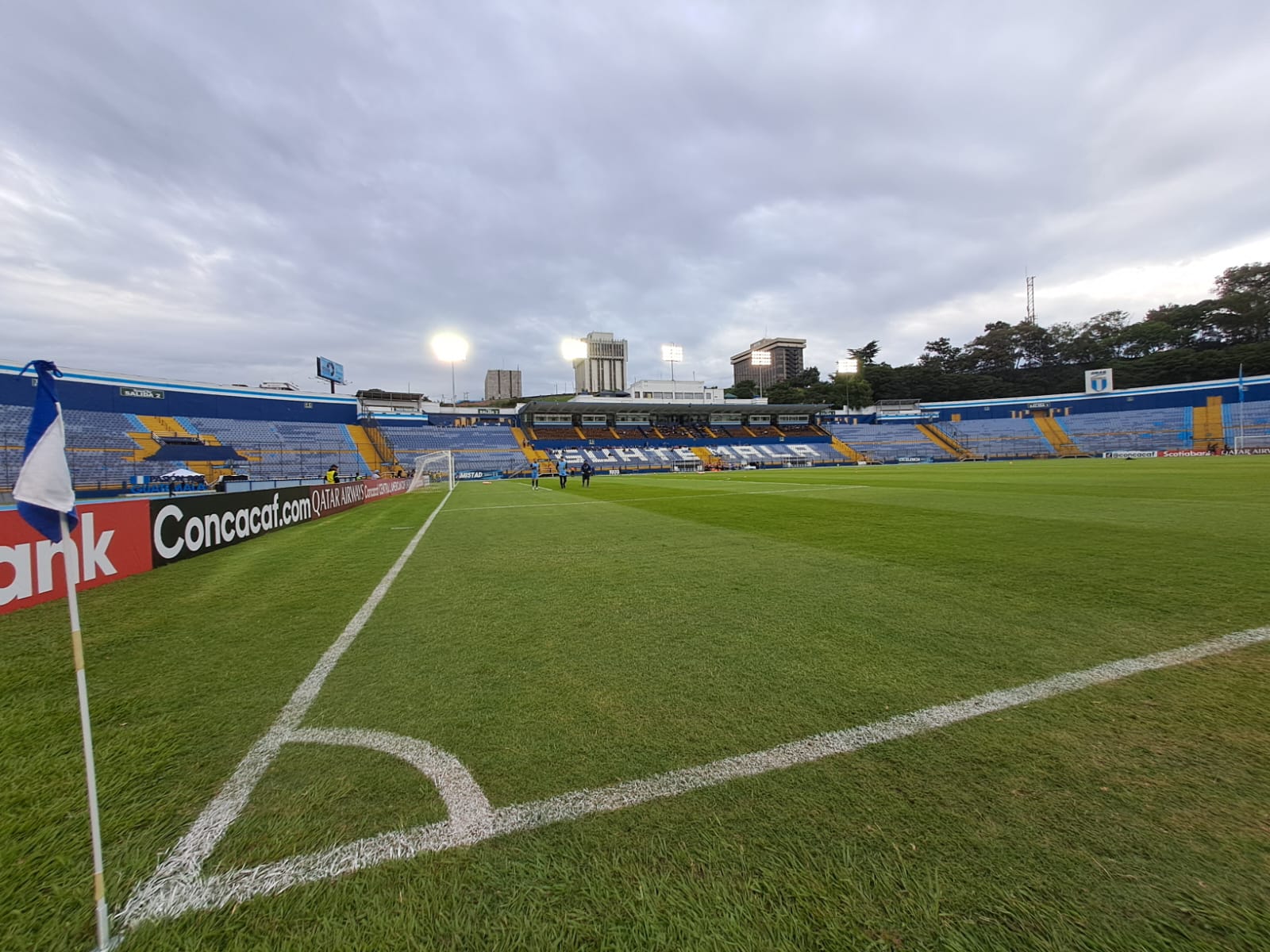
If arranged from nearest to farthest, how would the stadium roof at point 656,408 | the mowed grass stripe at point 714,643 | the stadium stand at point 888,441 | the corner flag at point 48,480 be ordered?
the corner flag at point 48,480, the mowed grass stripe at point 714,643, the stadium roof at point 656,408, the stadium stand at point 888,441

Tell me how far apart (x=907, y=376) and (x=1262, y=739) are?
98.3m

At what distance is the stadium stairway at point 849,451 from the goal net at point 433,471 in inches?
1558

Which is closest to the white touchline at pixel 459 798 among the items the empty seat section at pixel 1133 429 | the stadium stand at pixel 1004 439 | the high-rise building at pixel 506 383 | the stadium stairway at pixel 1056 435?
the stadium stand at pixel 1004 439

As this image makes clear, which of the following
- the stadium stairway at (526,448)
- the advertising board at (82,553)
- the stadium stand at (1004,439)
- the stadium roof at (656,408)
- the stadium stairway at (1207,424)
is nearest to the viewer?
the advertising board at (82,553)

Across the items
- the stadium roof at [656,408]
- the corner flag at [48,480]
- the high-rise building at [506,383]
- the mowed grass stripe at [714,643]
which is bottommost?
the mowed grass stripe at [714,643]

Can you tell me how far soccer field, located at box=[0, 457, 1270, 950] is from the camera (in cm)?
135

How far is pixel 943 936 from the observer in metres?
1.26

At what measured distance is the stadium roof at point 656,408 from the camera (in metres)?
50.1

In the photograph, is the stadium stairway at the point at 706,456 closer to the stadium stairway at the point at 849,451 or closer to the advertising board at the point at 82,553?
the stadium stairway at the point at 849,451

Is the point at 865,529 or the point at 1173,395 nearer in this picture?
the point at 865,529

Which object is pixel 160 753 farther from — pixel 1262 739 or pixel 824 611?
pixel 1262 739

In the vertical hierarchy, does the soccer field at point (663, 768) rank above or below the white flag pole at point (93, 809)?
below

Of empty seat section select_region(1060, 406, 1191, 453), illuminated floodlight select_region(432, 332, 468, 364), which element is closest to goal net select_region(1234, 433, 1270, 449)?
empty seat section select_region(1060, 406, 1191, 453)

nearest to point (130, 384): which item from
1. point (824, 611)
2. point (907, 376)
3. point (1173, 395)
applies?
point (824, 611)
